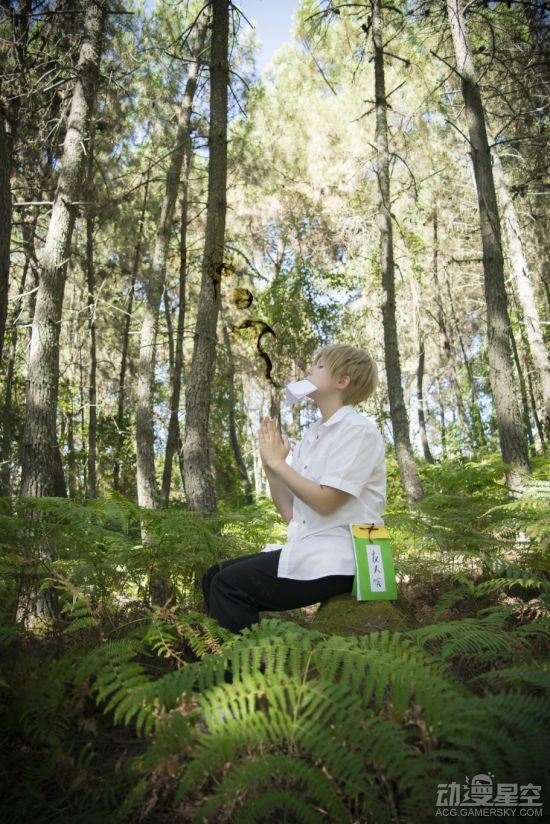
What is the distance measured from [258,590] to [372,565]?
1.95 feet

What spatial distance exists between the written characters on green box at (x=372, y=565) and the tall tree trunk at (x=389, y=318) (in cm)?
656

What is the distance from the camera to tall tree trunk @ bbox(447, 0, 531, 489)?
271 inches

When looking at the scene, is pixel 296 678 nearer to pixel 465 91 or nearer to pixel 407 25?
pixel 465 91

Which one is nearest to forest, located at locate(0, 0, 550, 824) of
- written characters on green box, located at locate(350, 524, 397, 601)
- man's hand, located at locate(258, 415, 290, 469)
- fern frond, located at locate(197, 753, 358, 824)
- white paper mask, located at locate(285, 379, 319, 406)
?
fern frond, located at locate(197, 753, 358, 824)

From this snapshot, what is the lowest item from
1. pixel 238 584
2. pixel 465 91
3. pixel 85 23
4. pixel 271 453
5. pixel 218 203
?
pixel 238 584

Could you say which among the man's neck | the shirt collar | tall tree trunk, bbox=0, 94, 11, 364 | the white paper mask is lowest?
the shirt collar

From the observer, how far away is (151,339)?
10.2 m

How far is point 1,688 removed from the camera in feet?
6.79

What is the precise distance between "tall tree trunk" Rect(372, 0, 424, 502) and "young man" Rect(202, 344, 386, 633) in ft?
20.8

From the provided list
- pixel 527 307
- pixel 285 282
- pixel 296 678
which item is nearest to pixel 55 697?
pixel 296 678

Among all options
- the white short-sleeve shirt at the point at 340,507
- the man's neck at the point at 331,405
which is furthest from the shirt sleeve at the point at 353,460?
the man's neck at the point at 331,405

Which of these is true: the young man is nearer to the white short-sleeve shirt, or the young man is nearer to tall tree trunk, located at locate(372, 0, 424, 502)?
the white short-sleeve shirt

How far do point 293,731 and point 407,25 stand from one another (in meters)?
12.3

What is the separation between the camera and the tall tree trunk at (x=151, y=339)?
32.2ft
